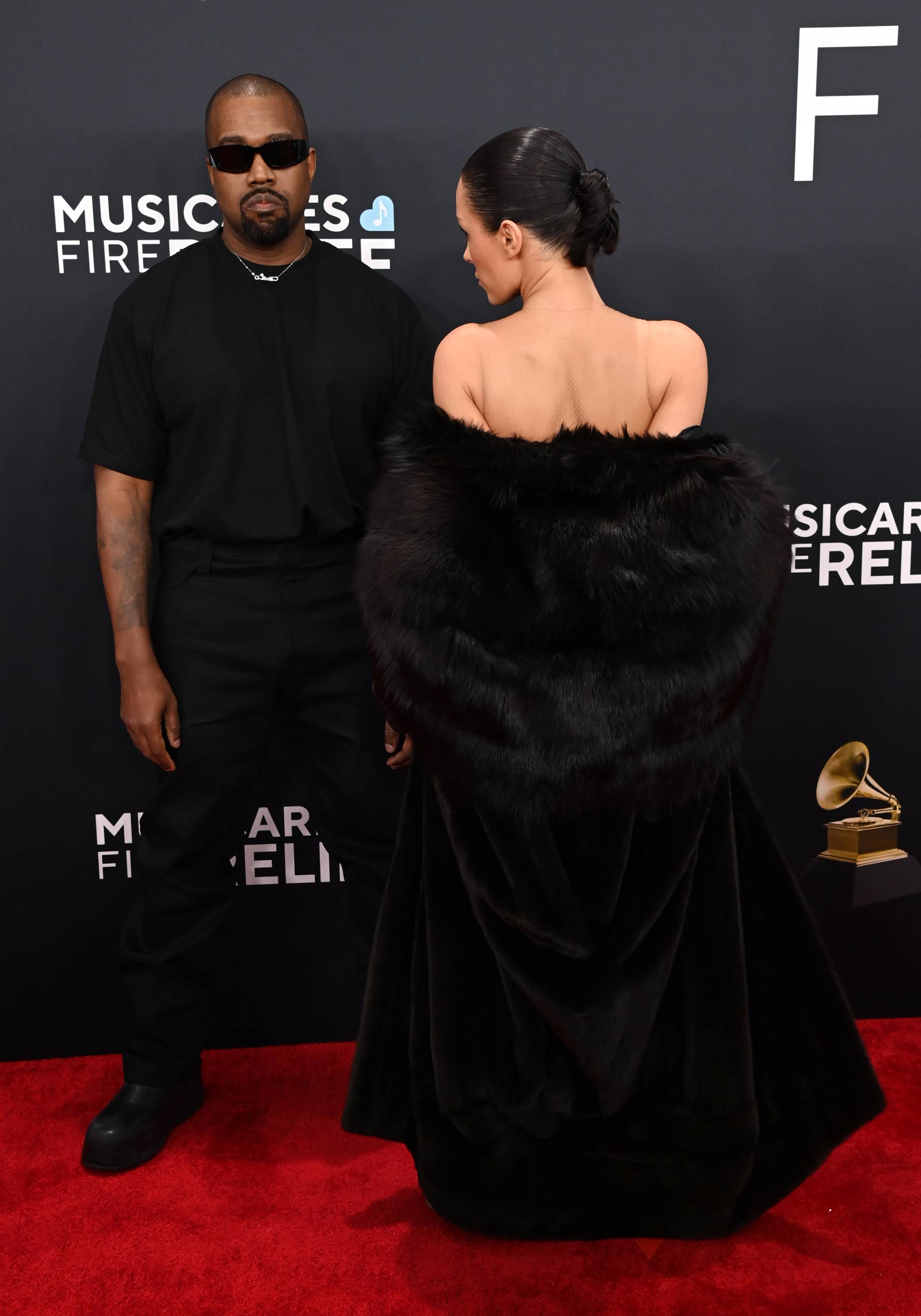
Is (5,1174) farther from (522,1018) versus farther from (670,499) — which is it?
(670,499)

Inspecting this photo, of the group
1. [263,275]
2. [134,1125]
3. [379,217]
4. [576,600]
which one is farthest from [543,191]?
[134,1125]

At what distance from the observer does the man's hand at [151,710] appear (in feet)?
7.61

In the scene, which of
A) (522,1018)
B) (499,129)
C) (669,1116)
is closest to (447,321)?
(499,129)

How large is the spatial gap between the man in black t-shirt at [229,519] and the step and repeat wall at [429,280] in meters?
0.25

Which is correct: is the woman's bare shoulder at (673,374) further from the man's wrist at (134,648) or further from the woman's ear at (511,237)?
the man's wrist at (134,648)

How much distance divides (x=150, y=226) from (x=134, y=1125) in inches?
77.1

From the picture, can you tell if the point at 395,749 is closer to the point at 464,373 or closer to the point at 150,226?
the point at 464,373

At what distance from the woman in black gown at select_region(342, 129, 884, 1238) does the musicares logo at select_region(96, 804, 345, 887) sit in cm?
80

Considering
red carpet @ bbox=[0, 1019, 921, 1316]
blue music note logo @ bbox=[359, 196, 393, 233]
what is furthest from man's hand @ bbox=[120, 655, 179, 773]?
blue music note logo @ bbox=[359, 196, 393, 233]

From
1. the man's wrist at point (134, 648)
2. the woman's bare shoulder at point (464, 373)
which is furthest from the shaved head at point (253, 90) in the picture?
the man's wrist at point (134, 648)

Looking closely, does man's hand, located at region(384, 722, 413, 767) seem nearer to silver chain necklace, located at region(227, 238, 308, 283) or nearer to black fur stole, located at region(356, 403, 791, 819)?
Answer: black fur stole, located at region(356, 403, 791, 819)

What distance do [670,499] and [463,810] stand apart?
62 cm

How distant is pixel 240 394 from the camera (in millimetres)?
2270

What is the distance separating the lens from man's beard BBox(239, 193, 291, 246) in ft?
7.33
